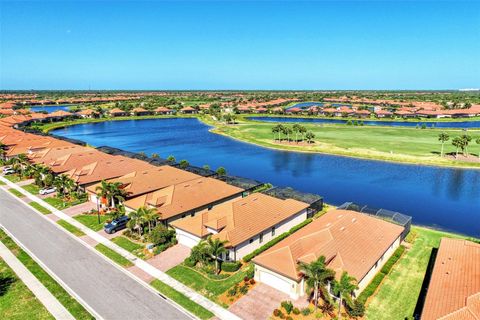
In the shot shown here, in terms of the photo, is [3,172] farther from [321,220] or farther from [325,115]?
[325,115]

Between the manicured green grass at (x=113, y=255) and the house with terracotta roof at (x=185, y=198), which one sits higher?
the house with terracotta roof at (x=185, y=198)

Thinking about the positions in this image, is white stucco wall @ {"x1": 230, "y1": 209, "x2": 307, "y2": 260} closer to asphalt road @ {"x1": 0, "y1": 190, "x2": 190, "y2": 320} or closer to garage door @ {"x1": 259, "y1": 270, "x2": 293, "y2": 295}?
garage door @ {"x1": 259, "y1": 270, "x2": 293, "y2": 295}

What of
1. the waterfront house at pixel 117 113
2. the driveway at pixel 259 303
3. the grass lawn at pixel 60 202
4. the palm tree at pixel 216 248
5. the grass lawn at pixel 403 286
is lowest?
the grass lawn at pixel 403 286

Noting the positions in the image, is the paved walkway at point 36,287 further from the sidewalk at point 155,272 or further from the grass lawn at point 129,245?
the grass lawn at point 129,245

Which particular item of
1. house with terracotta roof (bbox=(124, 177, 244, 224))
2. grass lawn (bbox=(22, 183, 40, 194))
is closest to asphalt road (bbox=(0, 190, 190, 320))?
house with terracotta roof (bbox=(124, 177, 244, 224))

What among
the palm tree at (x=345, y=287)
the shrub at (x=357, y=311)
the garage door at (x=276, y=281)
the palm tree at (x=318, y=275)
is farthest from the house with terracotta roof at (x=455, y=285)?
the garage door at (x=276, y=281)

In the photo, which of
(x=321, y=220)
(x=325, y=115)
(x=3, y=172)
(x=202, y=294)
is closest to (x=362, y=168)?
(x=321, y=220)
